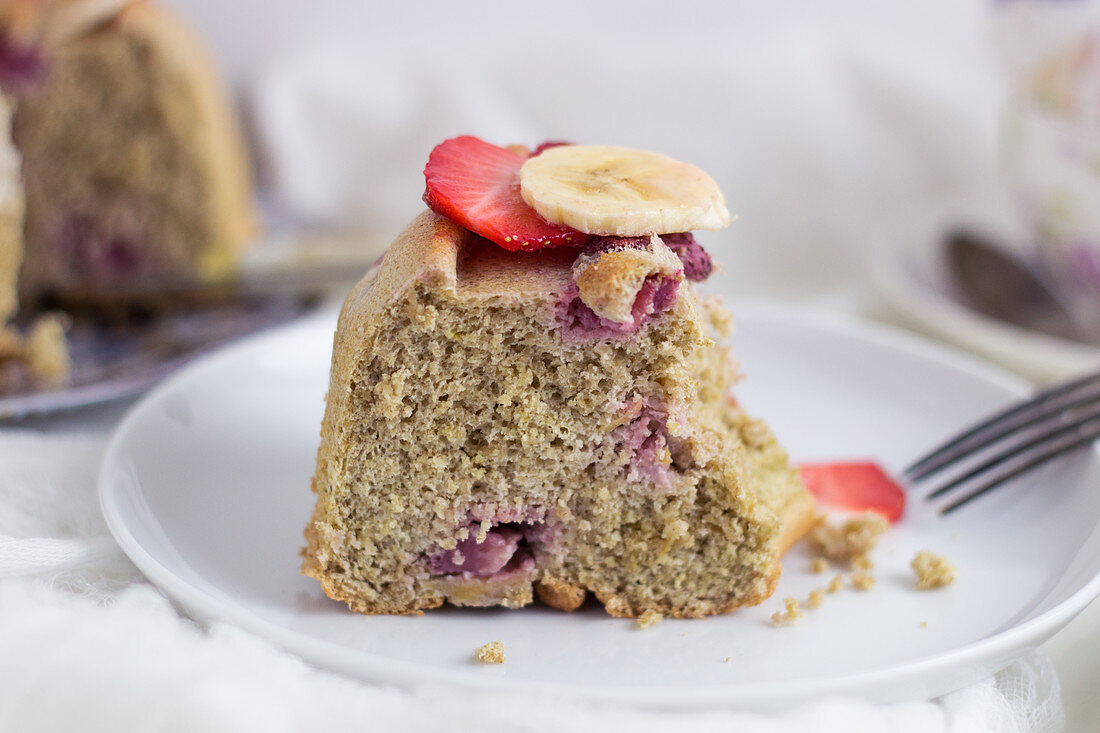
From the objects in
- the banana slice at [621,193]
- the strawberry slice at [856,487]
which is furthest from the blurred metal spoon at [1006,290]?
the banana slice at [621,193]

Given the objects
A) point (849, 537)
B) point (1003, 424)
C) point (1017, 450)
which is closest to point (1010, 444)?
point (1003, 424)

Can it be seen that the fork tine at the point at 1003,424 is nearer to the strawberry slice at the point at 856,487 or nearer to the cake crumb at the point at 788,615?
the strawberry slice at the point at 856,487

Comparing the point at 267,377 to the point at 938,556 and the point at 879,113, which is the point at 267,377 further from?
the point at 879,113

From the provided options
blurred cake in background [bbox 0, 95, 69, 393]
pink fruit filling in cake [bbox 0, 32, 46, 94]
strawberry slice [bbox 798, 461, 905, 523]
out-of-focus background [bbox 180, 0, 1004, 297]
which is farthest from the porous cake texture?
out-of-focus background [bbox 180, 0, 1004, 297]

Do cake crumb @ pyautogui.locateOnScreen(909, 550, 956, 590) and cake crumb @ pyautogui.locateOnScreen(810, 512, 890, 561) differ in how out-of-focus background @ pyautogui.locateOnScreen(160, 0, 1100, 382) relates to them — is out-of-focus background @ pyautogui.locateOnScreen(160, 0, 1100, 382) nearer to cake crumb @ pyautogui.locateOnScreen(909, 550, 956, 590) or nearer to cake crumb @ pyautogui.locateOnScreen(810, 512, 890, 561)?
cake crumb @ pyautogui.locateOnScreen(810, 512, 890, 561)

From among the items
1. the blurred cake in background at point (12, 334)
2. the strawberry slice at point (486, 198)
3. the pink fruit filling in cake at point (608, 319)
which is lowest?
the blurred cake in background at point (12, 334)
